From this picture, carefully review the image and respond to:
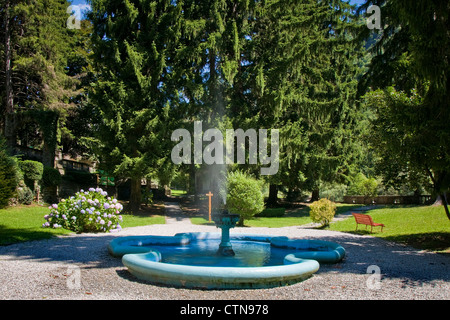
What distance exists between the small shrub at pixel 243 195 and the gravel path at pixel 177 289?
6235 millimetres

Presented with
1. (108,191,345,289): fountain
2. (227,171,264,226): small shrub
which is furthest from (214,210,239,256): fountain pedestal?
(227,171,264,226): small shrub

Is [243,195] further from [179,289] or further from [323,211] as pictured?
[179,289]

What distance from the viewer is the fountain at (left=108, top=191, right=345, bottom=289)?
485cm

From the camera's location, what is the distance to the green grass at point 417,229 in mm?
9551

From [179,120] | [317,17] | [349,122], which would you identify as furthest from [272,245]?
[349,122]

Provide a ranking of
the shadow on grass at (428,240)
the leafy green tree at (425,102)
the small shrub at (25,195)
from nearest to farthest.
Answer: the leafy green tree at (425,102)
the shadow on grass at (428,240)
the small shrub at (25,195)

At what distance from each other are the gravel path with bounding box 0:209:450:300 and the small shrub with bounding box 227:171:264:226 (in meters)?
6.24

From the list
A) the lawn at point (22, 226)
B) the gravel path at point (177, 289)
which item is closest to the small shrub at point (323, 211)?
the gravel path at point (177, 289)

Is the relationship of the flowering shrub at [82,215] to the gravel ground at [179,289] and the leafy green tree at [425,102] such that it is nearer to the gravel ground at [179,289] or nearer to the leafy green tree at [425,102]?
the gravel ground at [179,289]

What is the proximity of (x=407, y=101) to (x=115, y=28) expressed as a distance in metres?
17.1

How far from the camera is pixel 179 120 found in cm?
2011

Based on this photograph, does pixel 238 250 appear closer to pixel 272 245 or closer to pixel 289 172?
pixel 272 245

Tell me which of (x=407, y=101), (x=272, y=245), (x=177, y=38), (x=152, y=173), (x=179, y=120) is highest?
(x=177, y=38)

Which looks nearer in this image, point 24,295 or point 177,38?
point 24,295
